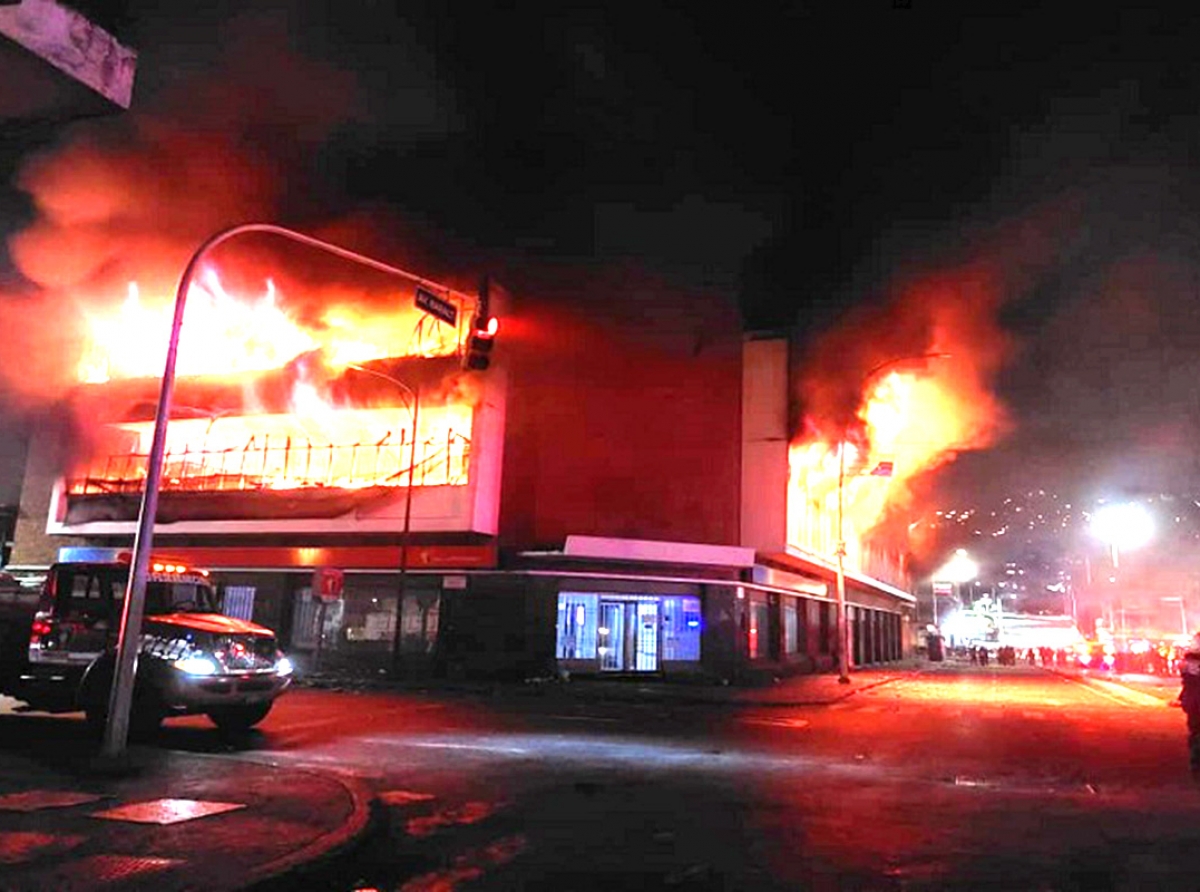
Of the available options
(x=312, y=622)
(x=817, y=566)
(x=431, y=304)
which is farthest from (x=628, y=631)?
(x=431, y=304)

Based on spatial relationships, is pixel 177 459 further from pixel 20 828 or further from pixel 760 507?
pixel 20 828

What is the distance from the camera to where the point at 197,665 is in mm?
11250

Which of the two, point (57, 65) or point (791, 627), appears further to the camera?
point (791, 627)

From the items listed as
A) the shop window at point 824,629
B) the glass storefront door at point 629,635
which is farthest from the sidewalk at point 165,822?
the shop window at point 824,629

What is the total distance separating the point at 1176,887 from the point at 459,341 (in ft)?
76.8

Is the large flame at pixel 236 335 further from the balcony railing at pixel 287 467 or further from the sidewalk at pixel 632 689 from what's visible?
the sidewalk at pixel 632 689

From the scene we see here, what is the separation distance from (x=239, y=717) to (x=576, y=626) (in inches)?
547

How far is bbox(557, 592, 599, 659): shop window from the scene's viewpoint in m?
25.3

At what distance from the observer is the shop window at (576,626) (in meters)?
25.3

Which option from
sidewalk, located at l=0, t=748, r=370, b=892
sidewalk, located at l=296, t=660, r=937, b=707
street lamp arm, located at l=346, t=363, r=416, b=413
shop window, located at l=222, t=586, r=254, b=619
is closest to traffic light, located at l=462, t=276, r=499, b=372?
sidewalk, located at l=0, t=748, r=370, b=892

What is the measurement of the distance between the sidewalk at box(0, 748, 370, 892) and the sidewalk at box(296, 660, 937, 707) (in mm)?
12932

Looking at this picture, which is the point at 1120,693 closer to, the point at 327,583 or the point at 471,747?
the point at 327,583

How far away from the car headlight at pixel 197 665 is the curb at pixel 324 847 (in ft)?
13.8

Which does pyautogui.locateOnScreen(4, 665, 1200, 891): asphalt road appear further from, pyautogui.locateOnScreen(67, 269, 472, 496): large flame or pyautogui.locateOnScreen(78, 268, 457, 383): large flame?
pyautogui.locateOnScreen(78, 268, 457, 383): large flame
